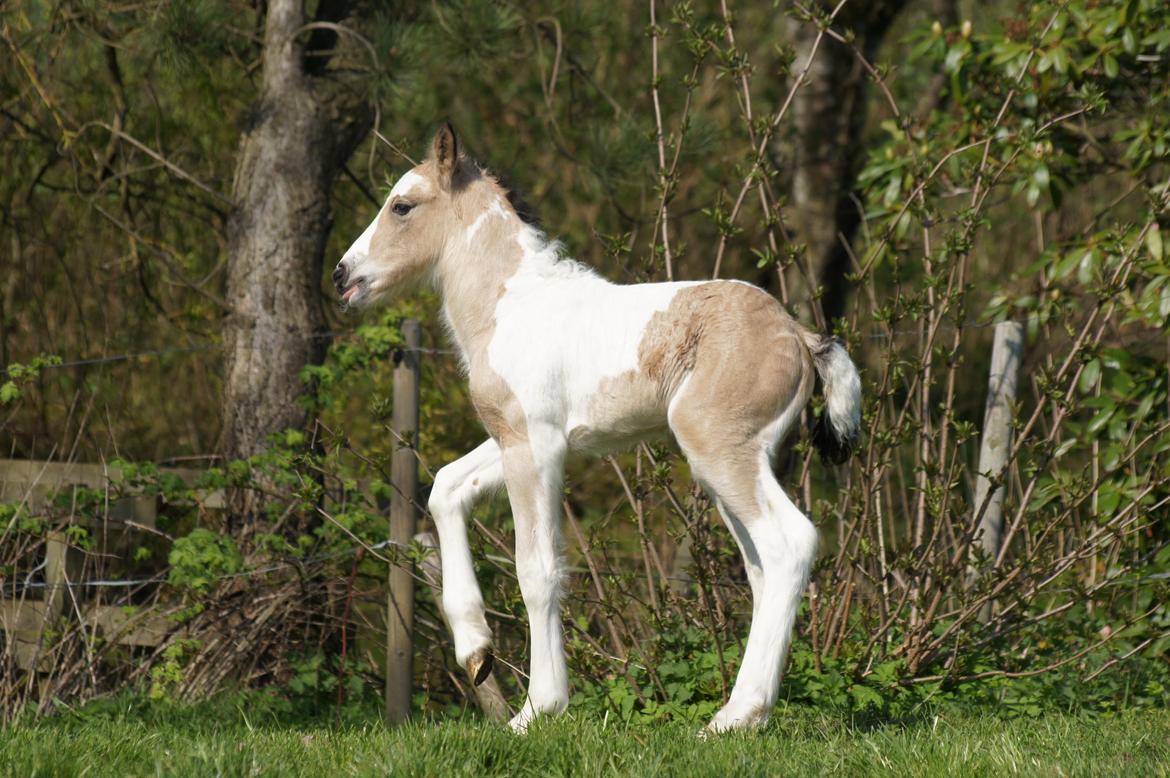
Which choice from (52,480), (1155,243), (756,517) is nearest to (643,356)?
(756,517)

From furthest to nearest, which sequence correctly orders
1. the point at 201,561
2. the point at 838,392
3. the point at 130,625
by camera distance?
the point at 130,625 → the point at 201,561 → the point at 838,392

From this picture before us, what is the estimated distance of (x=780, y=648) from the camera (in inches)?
187

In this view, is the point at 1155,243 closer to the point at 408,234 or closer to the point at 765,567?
the point at 765,567

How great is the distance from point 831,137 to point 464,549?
7.44 meters

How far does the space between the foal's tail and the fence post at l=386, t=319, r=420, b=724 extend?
235cm

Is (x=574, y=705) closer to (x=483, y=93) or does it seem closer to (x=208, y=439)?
(x=208, y=439)

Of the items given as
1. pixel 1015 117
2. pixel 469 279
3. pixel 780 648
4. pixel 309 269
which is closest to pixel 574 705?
pixel 780 648

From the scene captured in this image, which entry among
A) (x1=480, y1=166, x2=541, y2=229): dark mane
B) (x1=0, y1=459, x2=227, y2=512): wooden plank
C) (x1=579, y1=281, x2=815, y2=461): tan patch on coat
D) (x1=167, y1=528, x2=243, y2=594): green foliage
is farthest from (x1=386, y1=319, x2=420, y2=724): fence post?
(x1=579, y1=281, x2=815, y2=461): tan patch on coat

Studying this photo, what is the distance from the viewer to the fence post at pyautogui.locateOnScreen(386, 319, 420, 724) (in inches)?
267

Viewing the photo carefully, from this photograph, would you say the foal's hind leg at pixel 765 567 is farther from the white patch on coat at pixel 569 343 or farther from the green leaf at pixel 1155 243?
the green leaf at pixel 1155 243

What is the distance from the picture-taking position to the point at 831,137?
1168cm

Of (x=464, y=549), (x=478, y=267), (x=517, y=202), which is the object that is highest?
(x=517, y=202)

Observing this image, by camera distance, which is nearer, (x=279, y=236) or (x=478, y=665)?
(x=478, y=665)

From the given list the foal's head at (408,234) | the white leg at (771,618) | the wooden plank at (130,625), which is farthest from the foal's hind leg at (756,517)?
the wooden plank at (130,625)
